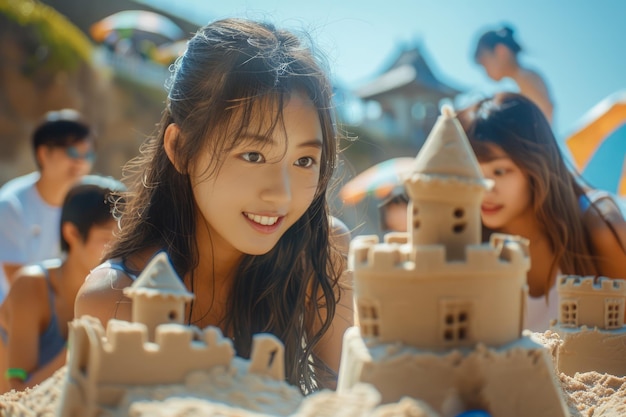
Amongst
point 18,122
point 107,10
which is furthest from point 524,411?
point 107,10

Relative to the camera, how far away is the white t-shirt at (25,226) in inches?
337

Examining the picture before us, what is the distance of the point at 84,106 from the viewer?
1037 inches

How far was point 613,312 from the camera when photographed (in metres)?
4.82

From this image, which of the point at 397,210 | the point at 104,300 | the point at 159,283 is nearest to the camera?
the point at 159,283

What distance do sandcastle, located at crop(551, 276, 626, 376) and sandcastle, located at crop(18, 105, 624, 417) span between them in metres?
2.02

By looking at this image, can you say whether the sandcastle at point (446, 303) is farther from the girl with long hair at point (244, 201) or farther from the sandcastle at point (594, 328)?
the sandcastle at point (594, 328)

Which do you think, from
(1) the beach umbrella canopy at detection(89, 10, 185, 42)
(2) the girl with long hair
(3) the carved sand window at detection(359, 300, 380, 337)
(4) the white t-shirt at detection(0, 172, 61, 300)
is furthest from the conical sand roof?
(1) the beach umbrella canopy at detection(89, 10, 185, 42)

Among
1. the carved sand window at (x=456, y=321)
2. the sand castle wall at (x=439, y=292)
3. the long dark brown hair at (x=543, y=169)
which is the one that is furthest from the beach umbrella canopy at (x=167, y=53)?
the carved sand window at (x=456, y=321)

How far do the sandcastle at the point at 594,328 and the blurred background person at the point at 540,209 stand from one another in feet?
4.15

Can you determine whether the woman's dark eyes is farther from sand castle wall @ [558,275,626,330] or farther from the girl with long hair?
sand castle wall @ [558,275,626,330]

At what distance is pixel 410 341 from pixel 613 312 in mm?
2625

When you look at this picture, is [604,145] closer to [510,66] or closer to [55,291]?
[510,66]

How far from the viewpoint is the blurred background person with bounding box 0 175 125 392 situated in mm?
6430

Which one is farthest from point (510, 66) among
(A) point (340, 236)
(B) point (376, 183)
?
(A) point (340, 236)
